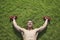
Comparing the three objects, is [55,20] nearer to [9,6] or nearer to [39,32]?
[39,32]

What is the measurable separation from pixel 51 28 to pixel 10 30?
0.56 meters

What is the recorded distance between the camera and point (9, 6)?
272 cm

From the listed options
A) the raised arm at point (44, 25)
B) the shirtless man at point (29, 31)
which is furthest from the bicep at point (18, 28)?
the raised arm at point (44, 25)

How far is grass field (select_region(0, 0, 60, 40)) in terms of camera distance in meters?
2.55

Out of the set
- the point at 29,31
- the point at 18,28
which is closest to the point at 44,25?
the point at 29,31

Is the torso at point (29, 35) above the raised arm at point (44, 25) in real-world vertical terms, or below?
below

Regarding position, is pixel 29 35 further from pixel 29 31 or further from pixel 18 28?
pixel 18 28

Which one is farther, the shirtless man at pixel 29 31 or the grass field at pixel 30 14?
the grass field at pixel 30 14

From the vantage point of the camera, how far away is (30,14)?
8.70 feet

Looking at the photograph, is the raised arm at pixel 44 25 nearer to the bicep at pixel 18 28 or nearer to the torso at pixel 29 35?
the torso at pixel 29 35

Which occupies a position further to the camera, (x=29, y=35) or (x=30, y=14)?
(x=30, y=14)

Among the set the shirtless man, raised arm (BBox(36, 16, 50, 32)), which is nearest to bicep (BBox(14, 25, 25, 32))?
the shirtless man

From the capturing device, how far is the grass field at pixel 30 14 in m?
2.55

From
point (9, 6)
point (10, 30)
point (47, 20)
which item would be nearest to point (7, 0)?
point (9, 6)
